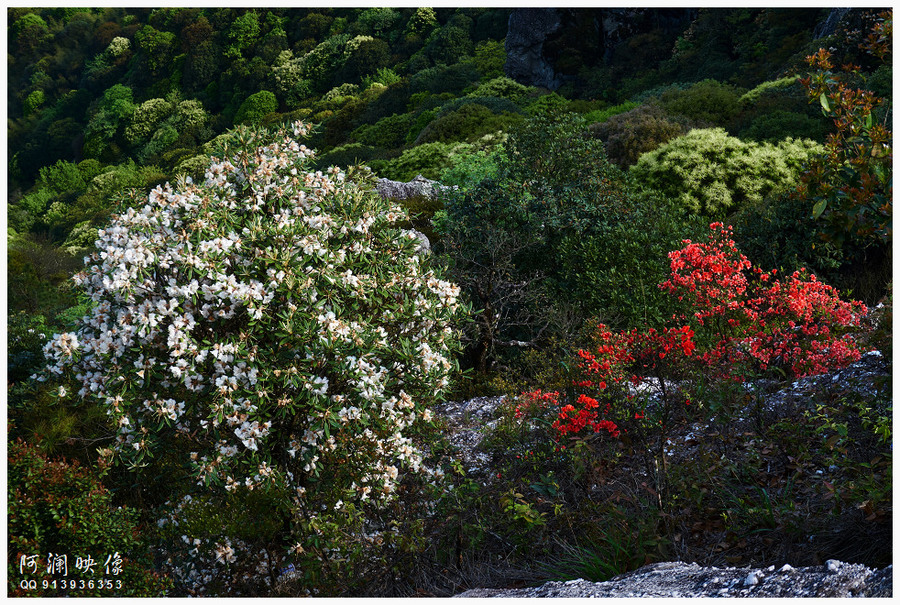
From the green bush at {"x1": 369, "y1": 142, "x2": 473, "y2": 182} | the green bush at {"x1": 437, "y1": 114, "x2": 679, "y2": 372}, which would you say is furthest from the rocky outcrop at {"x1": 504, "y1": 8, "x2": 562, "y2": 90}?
the green bush at {"x1": 437, "y1": 114, "x2": 679, "y2": 372}

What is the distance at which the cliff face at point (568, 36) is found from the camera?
27.8m

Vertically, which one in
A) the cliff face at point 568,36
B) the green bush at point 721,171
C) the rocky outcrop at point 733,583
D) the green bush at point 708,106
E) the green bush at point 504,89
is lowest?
the rocky outcrop at point 733,583

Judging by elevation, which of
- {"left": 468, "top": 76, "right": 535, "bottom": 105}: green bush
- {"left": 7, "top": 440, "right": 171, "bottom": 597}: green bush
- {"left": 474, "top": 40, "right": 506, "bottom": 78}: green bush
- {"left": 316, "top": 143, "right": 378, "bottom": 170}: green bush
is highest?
{"left": 474, "top": 40, "right": 506, "bottom": 78}: green bush

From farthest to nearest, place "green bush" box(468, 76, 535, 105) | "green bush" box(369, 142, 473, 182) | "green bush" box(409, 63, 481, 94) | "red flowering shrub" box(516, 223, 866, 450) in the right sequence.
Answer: "green bush" box(409, 63, 481, 94)
"green bush" box(468, 76, 535, 105)
"green bush" box(369, 142, 473, 182)
"red flowering shrub" box(516, 223, 866, 450)

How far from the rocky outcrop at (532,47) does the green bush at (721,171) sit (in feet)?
63.3

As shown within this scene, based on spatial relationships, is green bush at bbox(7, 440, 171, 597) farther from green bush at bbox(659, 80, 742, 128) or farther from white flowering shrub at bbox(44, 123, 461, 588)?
green bush at bbox(659, 80, 742, 128)

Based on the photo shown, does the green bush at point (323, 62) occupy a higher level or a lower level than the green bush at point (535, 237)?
higher

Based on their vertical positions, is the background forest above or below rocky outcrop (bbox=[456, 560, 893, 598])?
above

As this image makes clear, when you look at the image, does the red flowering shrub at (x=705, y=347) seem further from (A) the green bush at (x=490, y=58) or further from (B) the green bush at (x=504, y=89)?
(A) the green bush at (x=490, y=58)

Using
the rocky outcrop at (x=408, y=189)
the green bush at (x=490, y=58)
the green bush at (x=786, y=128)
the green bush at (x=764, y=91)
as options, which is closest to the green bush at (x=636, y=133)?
the green bush at (x=786, y=128)

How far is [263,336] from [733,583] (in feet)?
9.06

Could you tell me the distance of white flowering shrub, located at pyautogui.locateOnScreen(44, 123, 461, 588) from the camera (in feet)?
11.3

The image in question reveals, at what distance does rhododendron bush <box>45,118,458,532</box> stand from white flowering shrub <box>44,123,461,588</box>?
0.01m

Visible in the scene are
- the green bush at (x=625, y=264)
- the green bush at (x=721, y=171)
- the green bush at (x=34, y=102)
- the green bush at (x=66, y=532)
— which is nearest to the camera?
the green bush at (x=66, y=532)
